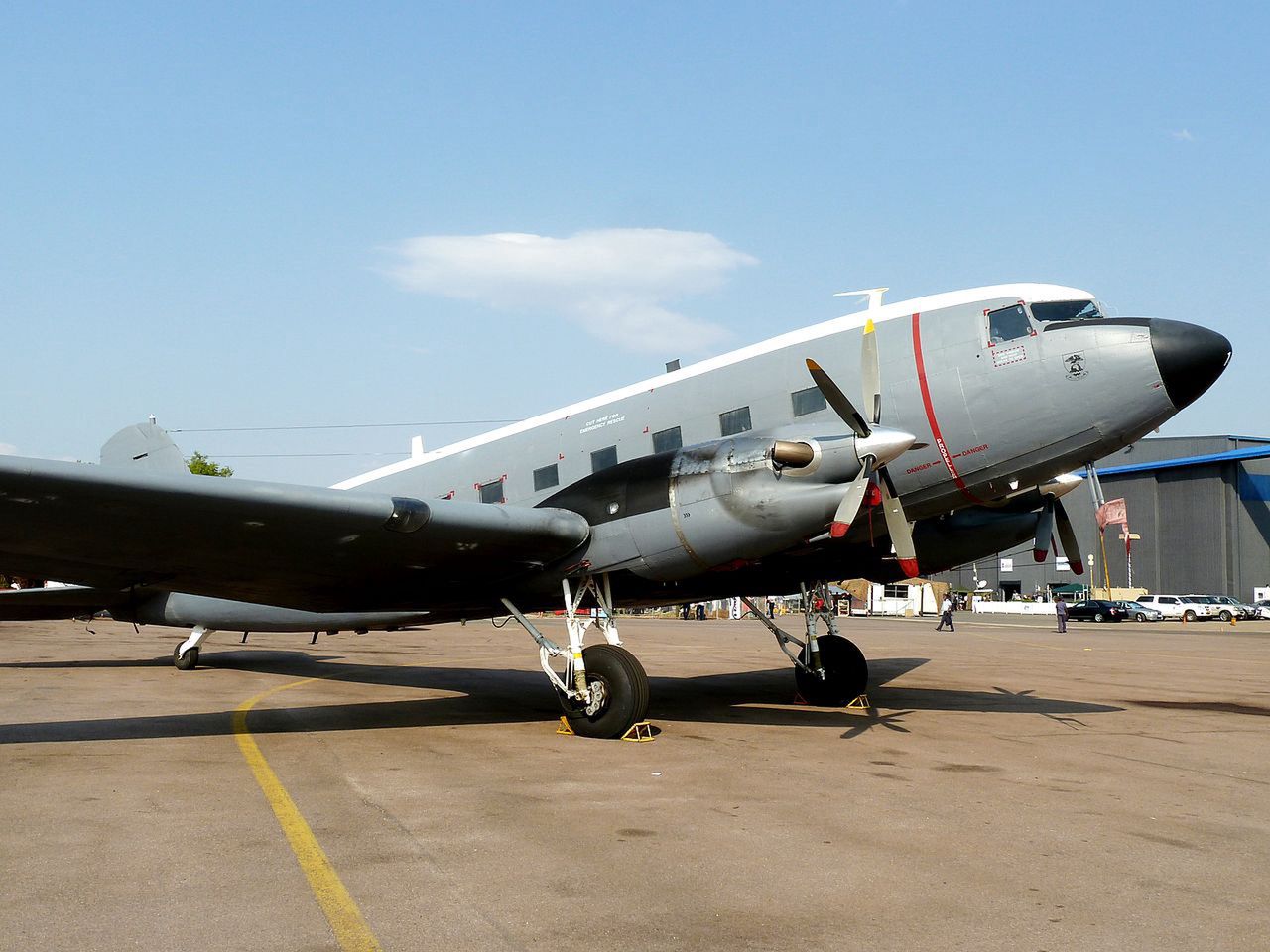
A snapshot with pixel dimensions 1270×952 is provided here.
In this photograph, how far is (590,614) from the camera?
14.4 m

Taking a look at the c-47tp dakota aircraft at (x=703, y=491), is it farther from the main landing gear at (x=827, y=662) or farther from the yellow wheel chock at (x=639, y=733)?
the main landing gear at (x=827, y=662)

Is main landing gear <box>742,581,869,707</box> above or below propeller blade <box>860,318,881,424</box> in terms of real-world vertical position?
below

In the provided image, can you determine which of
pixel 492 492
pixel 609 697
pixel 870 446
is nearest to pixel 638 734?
pixel 609 697

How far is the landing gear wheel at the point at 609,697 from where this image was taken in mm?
12539

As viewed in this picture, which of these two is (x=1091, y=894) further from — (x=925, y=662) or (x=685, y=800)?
(x=925, y=662)

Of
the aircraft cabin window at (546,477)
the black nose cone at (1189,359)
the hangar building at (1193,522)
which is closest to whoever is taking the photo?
the black nose cone at (1189,359)

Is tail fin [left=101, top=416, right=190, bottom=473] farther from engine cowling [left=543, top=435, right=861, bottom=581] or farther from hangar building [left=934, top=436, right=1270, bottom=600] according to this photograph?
hangar building [left=934, top=436, right=1270, bottom=600]

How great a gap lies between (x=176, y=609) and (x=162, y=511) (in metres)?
12.4

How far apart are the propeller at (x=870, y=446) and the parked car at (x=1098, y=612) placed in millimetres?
62774

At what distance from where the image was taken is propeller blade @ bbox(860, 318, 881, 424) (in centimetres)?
1195

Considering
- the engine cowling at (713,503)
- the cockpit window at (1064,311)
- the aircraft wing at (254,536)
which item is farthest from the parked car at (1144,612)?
the aircraft wing at (254,536)

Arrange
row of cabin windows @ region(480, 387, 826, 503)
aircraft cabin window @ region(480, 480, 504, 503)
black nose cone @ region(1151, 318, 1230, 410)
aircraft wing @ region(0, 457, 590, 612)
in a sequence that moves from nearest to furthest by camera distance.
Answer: aircraft wing @ region(0, 457, 590, 612) → black nose cone @ region(1151, 318, 1230, 410) → row of cabin windows @ region(480, 387, 826, 503) → aircraft cabin window @ region(480, 480, 504, 503)

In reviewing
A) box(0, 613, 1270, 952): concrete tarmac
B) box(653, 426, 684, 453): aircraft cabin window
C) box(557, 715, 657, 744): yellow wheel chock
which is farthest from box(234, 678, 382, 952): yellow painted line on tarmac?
box(653, 426, 684, 453): aircraft cabin window

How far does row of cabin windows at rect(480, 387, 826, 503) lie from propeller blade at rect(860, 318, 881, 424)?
922 mm
